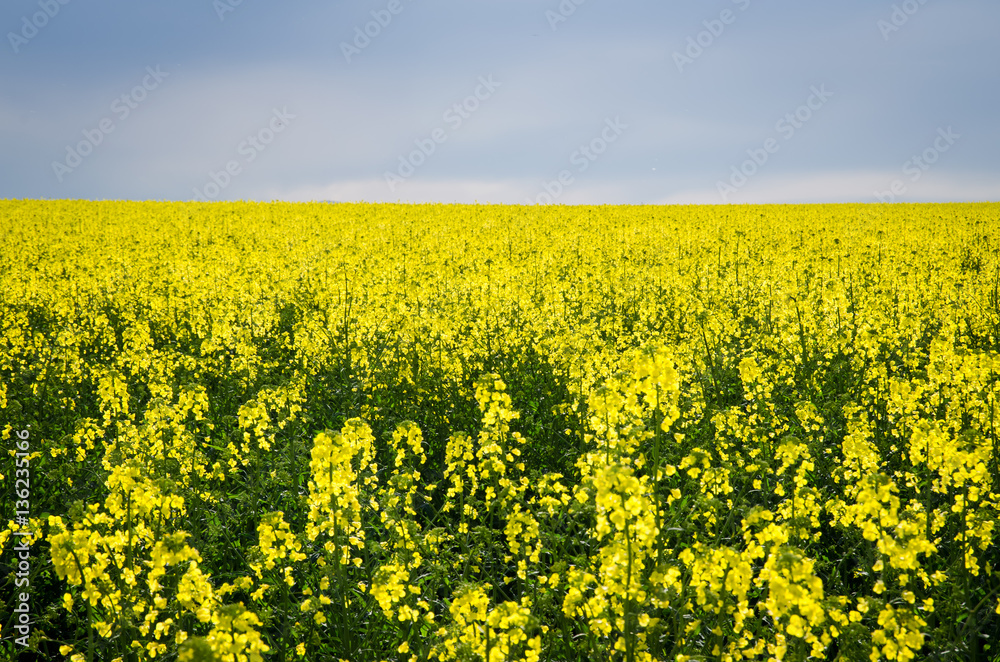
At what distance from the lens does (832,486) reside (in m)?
5.23

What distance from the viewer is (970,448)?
382 cm

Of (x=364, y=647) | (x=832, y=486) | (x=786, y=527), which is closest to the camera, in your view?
(x=786, y=527)

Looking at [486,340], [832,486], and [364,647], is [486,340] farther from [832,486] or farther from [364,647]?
[364,647]

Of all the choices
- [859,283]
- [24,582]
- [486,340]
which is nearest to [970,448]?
[486,340]

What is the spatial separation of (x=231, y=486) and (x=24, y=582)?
2.24m

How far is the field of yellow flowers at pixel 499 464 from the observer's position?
9.46 feet

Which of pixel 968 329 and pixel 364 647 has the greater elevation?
→ pixel 968 329

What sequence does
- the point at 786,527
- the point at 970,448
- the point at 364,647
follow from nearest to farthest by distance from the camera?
the point at 786,527 → the point at 364,647 → the point at 970,448

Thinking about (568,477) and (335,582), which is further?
(568,477)

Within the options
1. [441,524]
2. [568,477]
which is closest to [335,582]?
[441,524]

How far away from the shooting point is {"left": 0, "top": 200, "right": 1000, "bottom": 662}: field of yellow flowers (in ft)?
9.46

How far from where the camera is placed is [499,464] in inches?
150

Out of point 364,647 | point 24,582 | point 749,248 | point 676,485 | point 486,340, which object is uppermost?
point 749,248

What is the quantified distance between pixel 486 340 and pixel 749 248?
39.9ft
